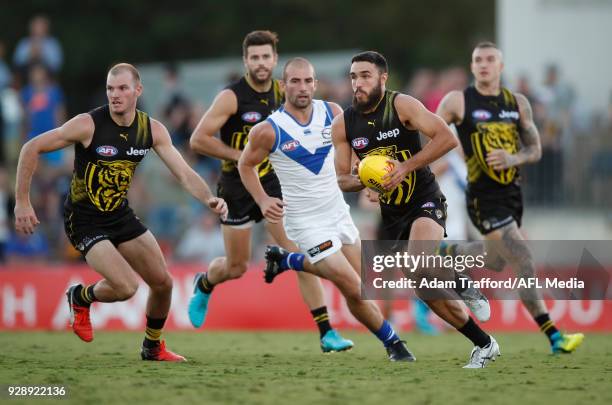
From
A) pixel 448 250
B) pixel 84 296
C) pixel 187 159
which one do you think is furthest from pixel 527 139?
pixel 187 159

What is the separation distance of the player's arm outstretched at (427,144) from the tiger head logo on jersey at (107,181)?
254cm

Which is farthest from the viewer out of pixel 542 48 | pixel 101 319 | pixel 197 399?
pixel 542 48

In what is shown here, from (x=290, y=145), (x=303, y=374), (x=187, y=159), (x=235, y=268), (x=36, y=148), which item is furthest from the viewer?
(x=187, y=159)

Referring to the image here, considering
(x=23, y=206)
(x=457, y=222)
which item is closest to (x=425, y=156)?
(x=23, y=206)

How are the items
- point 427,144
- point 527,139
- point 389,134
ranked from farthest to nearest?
point 527,139 → point 389,134 → point 427,144

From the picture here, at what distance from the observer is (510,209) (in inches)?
502

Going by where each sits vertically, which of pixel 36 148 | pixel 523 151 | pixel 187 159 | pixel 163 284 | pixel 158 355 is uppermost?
pixel 187 159

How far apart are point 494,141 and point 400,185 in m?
2.34

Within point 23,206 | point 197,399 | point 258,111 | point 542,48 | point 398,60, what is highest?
point 398,60

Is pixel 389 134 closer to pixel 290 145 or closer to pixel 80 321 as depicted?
pixel 290 145

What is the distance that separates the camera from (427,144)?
10.5 m

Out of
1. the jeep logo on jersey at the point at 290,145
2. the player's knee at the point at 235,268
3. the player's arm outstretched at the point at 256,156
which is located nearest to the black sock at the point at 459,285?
the player's arm outstretched at the point at 256,156

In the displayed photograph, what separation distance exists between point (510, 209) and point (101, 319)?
760cm

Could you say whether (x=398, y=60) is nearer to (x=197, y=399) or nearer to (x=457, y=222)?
(x=457, y=222)
